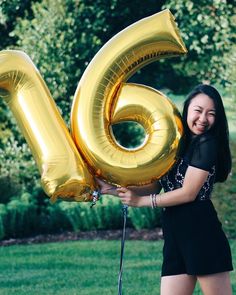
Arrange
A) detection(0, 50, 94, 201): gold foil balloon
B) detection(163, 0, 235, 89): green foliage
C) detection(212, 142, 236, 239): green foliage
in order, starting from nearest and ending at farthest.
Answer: detection(0, 50, 94, 201): gold foil balloon
detection(212, 142, 236, 239): green foliage
detection(163, 0, 235, 89): green foliage

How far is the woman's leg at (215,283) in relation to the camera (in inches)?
163

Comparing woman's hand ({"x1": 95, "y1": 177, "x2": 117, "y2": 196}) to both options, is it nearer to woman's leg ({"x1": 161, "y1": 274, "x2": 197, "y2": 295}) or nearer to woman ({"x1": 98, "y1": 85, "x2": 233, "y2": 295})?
woman ({"x1": 98, "y1": 85, "x2": 233, "y2": 295})

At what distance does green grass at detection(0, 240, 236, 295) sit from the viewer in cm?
704

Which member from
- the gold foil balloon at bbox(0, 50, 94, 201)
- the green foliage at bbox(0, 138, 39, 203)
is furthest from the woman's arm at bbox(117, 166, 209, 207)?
the green foliage at bbox(0, 138, 39, 203)

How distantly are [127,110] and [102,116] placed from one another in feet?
0.38

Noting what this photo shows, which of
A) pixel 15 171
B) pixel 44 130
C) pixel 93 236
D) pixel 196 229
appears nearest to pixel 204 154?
pixel 196 229

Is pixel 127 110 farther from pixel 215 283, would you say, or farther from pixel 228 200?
pixel 228 200

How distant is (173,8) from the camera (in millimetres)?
10508

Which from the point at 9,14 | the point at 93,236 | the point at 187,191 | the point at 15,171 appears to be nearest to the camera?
the point at 187,191

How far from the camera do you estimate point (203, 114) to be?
4.14m

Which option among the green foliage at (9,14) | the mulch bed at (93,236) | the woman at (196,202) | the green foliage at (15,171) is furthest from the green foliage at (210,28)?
the woman at (196,202)

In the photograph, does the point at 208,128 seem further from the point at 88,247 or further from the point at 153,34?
the point at 88,247

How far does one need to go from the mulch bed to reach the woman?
5.06 metres

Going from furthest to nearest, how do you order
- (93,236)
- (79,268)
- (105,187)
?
1. (93,236)
2. (79,268)
3. (105,187)
